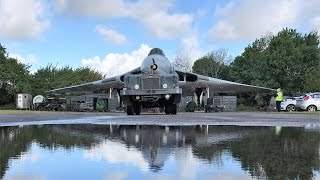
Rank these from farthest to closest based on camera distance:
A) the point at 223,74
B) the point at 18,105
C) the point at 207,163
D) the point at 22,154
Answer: the point at 223,74 → the point at 18,105 → the point at 22,154 → the point at 207,163

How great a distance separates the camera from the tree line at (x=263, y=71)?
166 ft

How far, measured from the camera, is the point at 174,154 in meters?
6.82

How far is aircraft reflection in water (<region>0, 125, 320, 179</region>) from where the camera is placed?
541 centimetres

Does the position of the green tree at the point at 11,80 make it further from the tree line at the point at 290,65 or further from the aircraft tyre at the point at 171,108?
the aircraft tyre at the point at 171,108

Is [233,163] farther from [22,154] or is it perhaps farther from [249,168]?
[22,154]

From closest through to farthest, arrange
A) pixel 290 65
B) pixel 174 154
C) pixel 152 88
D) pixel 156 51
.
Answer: pixel 174 154 → pixel 152 88 → pixel 156 51 → pixel 290 65

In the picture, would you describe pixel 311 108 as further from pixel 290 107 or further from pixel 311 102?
pixel 290 107

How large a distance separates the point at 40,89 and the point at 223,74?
36.9 metres

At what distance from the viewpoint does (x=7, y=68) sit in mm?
59438


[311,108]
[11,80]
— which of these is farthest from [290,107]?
[11,80]

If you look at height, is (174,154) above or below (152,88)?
below

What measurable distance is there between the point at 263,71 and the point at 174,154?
47480mm

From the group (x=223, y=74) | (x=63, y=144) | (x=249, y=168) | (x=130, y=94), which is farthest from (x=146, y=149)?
(x=223, y=74)

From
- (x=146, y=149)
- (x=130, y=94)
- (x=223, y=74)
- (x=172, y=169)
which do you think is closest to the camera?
(x=172, y=169)
